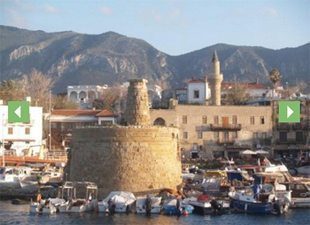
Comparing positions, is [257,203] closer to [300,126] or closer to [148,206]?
[148,206]

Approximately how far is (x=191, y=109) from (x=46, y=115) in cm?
1678

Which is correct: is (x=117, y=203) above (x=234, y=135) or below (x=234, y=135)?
below

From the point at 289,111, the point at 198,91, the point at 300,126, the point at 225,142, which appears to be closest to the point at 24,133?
the point at 225,142

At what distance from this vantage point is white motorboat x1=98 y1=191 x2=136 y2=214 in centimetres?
4172

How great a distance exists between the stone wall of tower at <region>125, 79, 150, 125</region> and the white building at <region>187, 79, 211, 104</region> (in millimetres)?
46054

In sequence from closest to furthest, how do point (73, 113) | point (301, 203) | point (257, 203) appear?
point (257, 203)
point (301, 203)
point (73, 113)

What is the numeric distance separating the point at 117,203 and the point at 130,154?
4.45 m

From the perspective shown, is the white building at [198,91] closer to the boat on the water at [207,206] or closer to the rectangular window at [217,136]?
the rectangular window at [217,136]

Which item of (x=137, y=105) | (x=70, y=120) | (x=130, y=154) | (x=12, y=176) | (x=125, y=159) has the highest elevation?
(x=137, y=105)

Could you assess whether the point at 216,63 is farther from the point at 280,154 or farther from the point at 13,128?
the point at 13,128

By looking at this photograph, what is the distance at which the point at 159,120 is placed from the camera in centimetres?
7350

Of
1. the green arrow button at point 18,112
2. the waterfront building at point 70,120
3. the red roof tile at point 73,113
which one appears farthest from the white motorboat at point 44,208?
the red roof tile at point 73,113

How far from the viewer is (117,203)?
4184cm

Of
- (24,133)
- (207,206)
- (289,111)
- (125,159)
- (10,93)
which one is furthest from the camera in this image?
(10,93)
